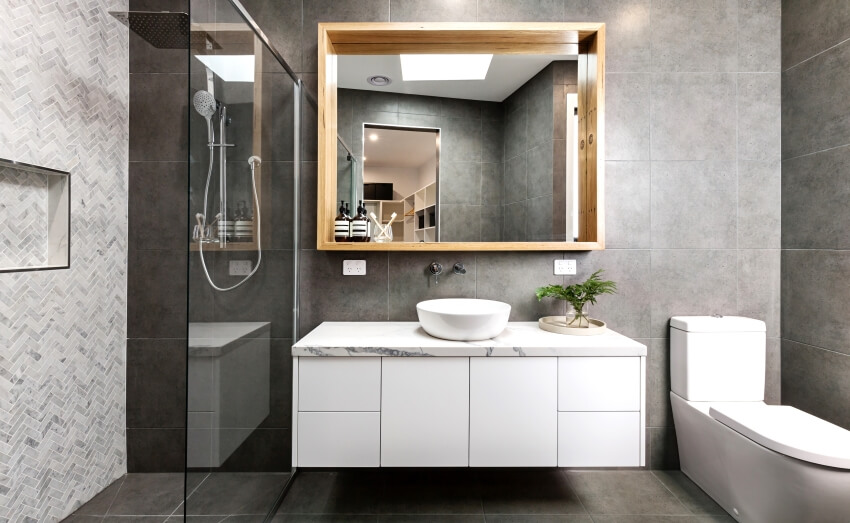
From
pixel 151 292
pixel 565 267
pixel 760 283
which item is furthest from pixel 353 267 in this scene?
pixel 760 283

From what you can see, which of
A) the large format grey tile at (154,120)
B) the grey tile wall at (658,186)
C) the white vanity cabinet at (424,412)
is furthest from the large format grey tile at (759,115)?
the large format grey tile at (154,120)

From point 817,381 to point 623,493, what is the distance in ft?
3.53

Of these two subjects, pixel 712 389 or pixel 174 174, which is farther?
pixel 174 174

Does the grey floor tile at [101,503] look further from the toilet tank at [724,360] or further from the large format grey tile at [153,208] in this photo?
the toilet tank at [724,360]

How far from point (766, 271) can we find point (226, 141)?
2605mm

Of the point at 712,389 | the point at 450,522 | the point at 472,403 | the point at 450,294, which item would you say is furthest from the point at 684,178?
the point at 450,522

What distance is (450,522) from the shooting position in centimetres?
163

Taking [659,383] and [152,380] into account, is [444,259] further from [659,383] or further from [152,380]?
[152,380]

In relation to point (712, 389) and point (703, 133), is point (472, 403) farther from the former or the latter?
point (703, 133)

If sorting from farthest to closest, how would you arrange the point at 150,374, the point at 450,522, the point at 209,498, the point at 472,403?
the point at 150,374 < the point at 450,522 < the point at 472,403 < the point at 209,498

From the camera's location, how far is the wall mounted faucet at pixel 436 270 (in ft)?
6.53

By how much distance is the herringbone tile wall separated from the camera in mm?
1431

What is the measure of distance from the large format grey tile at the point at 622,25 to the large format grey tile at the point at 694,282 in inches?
40.2

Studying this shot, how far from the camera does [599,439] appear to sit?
1544 millimetres
